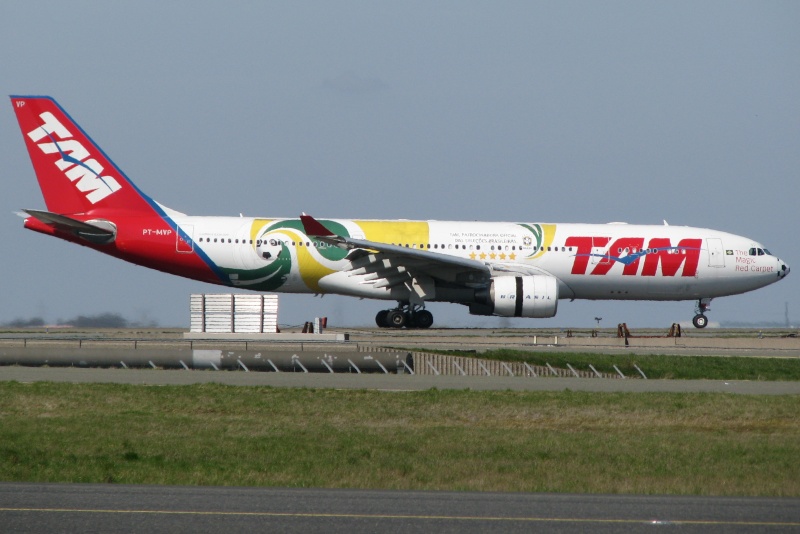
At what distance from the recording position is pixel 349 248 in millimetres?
32594

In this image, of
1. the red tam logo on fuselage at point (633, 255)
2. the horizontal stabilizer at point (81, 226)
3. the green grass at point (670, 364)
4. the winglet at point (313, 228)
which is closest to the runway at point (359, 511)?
the green grass at point (670, 364)

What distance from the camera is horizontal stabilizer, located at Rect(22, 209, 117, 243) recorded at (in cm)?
3180

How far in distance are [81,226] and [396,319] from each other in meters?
10.2

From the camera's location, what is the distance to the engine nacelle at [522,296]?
3159 centimetres

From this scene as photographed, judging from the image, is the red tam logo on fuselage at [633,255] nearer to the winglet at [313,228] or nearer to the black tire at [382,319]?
the black tire at [382,319]

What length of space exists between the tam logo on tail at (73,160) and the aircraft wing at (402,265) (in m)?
7.24

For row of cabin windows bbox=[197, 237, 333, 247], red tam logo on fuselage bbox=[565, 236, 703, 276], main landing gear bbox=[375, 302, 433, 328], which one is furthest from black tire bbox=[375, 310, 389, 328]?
red tam logo on fuselage bbox=[565, 236, 703, 276]

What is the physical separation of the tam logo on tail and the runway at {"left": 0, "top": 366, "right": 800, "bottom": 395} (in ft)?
38.6

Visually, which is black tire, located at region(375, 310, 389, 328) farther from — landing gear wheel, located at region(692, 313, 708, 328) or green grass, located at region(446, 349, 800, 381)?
landing gear wheel, located at region(692, 313, 708, 328)

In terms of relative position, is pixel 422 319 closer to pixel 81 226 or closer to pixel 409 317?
pixel 409 317

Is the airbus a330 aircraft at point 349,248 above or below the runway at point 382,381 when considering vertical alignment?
above

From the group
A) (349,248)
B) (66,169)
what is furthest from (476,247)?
(66,169)

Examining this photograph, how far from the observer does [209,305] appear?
2955 cm

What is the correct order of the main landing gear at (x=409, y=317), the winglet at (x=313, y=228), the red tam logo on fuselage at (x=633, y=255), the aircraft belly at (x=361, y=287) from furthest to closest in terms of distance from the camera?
the red tam logo on fuselage at (x=633, y=255)
the main landing gear at (x=409, y=317)
the aircraft belly at (x=361, y=287)
the winglet at (x=313, y=228)
